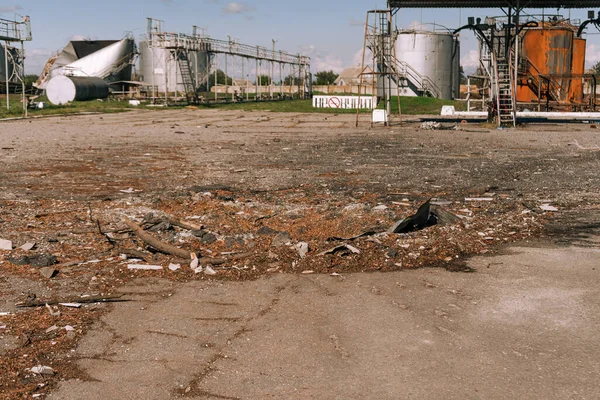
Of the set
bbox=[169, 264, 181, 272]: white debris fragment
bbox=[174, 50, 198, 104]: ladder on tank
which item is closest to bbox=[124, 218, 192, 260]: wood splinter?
bbox=[169, 264, 181, 272]: white debris fragment

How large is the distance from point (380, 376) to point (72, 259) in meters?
3.74

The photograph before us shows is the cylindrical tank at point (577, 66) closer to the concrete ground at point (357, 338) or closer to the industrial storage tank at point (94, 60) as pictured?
the concrete ground at point (357, 338)

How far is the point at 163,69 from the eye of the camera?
55.5 meters

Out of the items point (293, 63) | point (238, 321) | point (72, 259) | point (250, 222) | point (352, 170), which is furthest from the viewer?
point (293, 63)

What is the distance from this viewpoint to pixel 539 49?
1334 inches

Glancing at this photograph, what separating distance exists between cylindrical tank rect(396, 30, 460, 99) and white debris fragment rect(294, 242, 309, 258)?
152 feet

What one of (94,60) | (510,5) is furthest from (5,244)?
(94,60)

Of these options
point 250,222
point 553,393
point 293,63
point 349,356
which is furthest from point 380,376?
point 293,63

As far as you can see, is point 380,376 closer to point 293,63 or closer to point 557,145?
point 557,145

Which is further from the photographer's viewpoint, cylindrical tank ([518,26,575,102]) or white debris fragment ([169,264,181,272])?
cylindrical tank ([518,26,575,102])

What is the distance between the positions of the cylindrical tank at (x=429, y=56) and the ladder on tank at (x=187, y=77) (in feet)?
53.2

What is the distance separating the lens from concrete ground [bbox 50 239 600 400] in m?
3.79

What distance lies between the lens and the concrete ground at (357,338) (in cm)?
379

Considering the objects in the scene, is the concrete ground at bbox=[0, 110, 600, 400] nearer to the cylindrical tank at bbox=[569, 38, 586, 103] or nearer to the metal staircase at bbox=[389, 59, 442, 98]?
the cylindrical tank at bbox=[569, 38, 586, 103]
